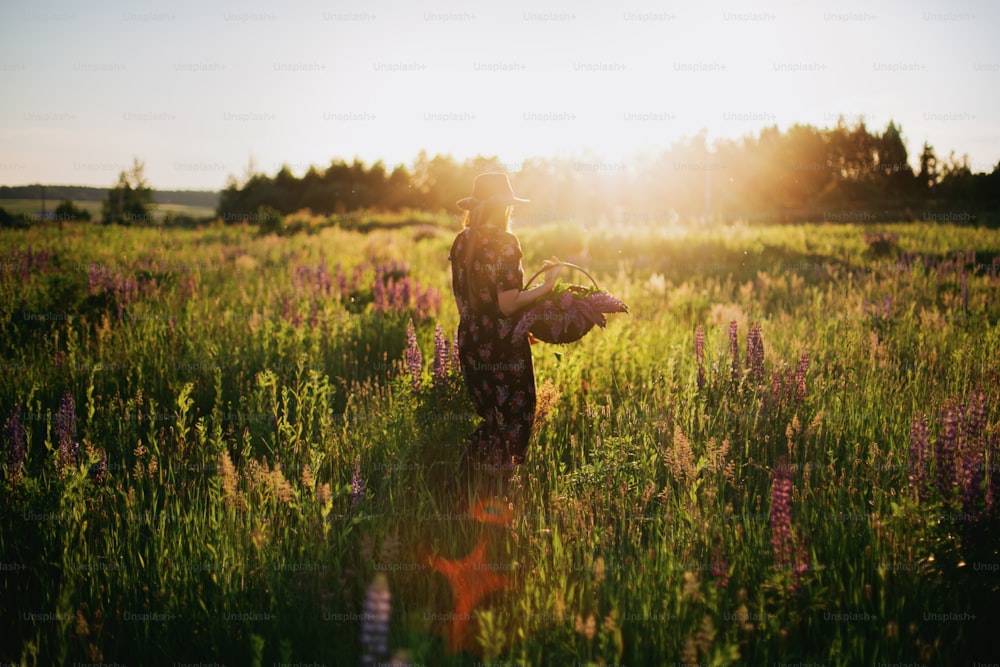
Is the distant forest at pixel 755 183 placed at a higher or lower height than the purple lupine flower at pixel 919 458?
higher

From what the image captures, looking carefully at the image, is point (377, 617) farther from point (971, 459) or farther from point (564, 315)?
point (971, 459)

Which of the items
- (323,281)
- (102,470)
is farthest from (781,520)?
(323,281)

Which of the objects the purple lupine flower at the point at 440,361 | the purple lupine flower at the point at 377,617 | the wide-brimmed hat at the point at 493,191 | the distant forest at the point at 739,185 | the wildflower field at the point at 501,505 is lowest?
the wildflower field at the point at 501,505

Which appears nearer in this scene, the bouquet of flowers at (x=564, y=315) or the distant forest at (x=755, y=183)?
the bouquet of flowers at (x=564, y=315)

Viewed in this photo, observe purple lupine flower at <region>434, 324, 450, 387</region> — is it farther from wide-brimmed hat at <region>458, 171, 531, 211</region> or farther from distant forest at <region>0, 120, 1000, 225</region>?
distant forest at <region>0, 120, 1000, 225</region>

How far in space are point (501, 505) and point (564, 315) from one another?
1.30 m

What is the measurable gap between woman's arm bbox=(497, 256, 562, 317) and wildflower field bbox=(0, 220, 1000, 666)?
0.85 meters

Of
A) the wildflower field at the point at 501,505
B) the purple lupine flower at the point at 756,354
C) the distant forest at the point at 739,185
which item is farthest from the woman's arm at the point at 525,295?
the distant forest at the point at 739,185

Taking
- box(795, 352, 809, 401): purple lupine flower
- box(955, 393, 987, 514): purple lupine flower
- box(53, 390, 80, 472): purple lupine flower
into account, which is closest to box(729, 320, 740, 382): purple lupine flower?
box(795, 352, 809, 401): purple lupine flower

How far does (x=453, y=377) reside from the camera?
15.9ft

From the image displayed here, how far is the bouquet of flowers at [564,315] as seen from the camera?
13.0 ft

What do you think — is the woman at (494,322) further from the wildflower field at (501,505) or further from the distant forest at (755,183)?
the distant forest at (755,183)

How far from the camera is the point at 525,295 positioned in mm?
3938

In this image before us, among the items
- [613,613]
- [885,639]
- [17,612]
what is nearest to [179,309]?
[17,612]
